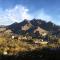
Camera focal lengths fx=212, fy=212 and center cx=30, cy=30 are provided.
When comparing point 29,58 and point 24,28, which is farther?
point 24,28

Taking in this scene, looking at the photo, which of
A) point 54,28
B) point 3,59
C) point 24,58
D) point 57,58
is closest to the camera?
point 57,58

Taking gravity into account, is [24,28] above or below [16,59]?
above

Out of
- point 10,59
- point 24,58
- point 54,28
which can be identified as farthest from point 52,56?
point 54,28

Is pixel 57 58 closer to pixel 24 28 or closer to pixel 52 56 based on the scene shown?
pixel 52 56

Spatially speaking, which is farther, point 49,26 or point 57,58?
point 49,26

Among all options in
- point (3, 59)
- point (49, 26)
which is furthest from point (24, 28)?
point (3, 59)

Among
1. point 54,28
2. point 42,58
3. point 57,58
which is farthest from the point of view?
point 54,28

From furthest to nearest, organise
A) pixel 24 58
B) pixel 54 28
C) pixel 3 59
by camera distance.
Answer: pixel 54 28 < pixel 3 59 < pixel 24 58

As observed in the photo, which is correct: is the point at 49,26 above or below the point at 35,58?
above

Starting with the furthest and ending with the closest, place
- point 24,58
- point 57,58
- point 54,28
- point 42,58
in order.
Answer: point 54,28
point 24,58
point 42,58
point 57,58
